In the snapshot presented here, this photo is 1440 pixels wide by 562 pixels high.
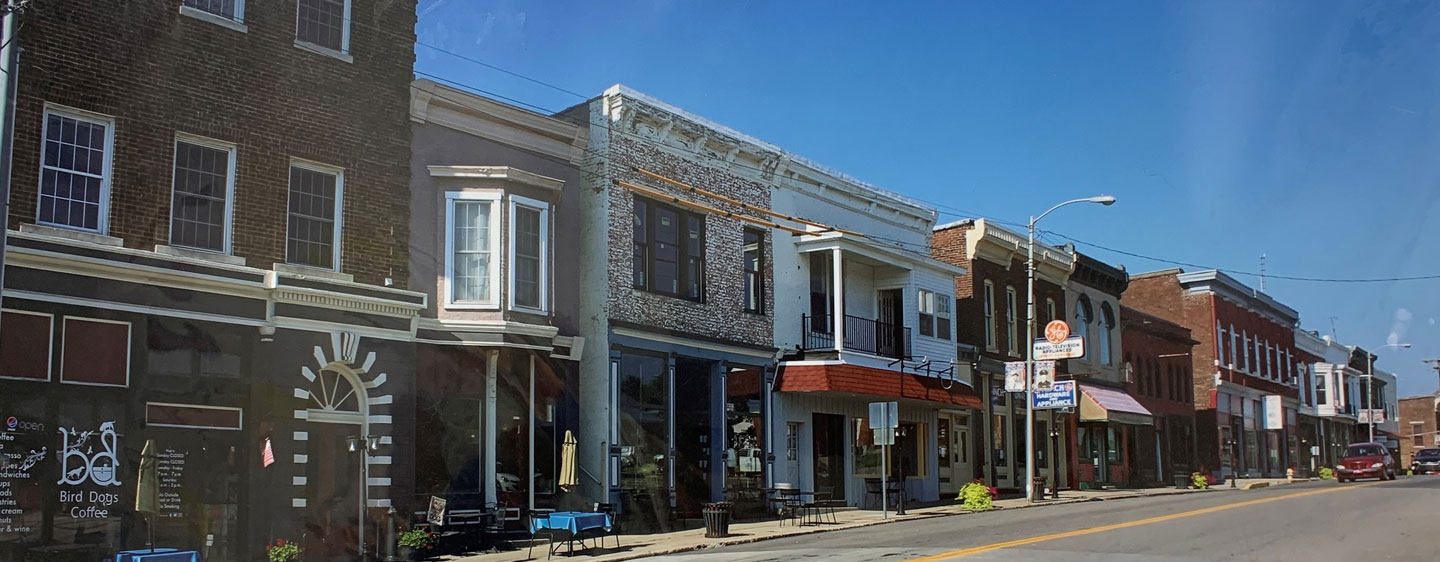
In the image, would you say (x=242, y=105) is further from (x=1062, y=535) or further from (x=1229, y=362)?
(x=1229, y=362)

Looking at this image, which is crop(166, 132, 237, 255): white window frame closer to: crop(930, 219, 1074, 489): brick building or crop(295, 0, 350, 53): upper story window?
crop(295, 0, 350, 53): upper story window

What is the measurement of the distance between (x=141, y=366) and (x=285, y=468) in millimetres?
2911

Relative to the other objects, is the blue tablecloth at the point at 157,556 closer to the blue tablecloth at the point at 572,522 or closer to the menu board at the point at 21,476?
the menu board at the point at 21,476

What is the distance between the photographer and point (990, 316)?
129ft

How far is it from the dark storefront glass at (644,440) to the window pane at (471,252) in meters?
4.06

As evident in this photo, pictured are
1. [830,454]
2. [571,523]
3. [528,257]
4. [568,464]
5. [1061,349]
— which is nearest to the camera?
[571,523]

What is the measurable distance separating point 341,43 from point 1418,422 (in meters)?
119

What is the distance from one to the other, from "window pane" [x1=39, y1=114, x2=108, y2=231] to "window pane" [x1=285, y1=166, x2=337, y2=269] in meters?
3.11

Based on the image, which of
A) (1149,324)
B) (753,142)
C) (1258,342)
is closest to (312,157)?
(753,142)

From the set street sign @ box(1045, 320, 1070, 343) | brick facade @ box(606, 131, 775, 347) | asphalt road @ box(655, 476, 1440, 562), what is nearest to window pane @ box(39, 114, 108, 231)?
asphalt road @ box(655, 476, 1440, 562)

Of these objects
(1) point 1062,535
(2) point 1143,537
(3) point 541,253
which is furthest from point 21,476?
(2) point 1143,537

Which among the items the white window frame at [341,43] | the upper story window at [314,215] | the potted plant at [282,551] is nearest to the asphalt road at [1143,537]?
the potted plant at [282,551]

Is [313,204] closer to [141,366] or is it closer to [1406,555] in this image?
[141,366]

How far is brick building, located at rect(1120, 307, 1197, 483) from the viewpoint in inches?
1964
